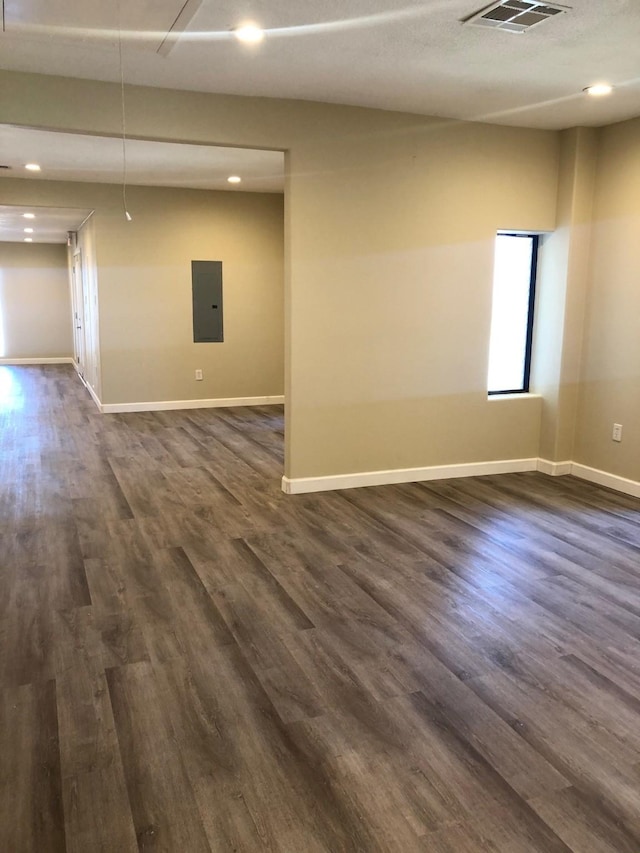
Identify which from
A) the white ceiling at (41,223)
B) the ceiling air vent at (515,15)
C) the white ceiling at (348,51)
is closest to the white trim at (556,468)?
the white ceiling at (348,51)

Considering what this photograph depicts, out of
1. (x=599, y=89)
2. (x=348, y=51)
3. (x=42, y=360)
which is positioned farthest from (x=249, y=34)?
(x=42, y=360)

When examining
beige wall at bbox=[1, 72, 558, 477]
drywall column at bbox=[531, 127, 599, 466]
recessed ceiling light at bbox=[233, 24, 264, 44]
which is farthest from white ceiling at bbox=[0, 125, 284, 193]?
drywall column at bbox=[531, 127, 599, 466]

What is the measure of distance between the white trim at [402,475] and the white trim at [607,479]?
0.35 m

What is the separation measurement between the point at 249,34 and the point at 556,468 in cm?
394

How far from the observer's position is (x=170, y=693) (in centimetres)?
245

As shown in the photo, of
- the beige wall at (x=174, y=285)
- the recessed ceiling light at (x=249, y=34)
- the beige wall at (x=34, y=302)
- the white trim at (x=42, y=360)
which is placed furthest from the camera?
the white trim at (x=42, y=360)

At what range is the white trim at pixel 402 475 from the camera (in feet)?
16.3

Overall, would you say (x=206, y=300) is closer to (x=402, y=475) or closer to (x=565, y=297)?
(x=402, y=475)

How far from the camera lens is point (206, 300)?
8508 millimetres

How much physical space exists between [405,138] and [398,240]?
27.9 inches

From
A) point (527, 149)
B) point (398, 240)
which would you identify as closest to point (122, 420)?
point (398, 240)

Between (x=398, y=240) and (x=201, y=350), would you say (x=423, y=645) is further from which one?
(x=201, y=350)

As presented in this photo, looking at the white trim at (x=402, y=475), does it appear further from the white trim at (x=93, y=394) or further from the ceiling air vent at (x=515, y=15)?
the white trim at (x=93, y=394)

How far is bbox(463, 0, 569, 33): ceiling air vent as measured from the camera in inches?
113
